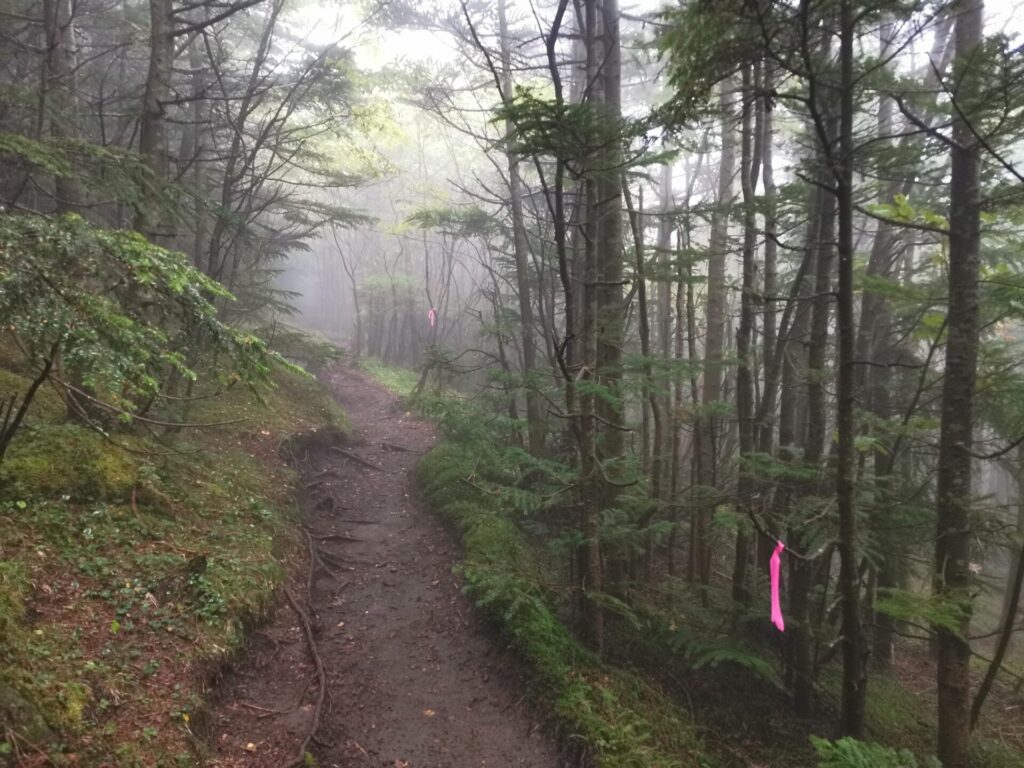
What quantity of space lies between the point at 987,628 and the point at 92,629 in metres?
18.1

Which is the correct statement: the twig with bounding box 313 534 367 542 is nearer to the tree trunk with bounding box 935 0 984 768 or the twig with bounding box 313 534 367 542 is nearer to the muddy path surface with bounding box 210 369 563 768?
the muddy path surface with bounding box 210 369 563 768

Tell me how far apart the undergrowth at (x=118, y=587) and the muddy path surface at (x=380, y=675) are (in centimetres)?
40

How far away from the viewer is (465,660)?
18.8 ft

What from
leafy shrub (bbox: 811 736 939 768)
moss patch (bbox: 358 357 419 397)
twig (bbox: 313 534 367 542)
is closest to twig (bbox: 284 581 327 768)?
twig (bbox: 313 534 367 542)

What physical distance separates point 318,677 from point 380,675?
64 cm

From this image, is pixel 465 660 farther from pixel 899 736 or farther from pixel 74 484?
pixel 899 736

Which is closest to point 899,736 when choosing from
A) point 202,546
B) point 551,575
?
point 551,575

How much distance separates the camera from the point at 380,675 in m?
5.43

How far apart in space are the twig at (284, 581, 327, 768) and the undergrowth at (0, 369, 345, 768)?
14.7 inches

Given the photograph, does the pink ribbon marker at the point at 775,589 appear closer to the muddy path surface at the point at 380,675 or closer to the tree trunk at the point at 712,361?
the tree trunk at the point at 712,361

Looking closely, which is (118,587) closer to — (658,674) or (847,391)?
(658,674)

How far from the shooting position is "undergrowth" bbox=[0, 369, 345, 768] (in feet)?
10.9

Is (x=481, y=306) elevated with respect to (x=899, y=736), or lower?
elevated

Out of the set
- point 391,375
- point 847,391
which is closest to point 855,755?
point 847,391
